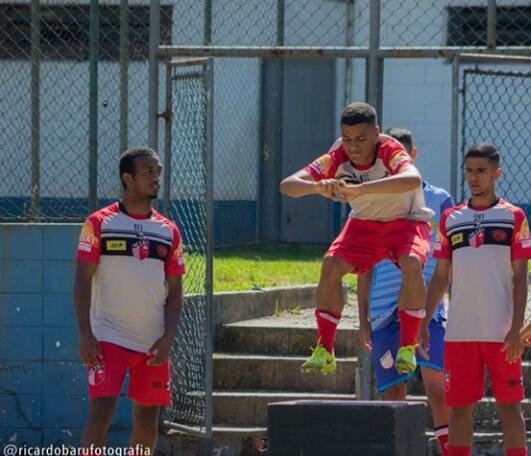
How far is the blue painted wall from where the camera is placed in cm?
915

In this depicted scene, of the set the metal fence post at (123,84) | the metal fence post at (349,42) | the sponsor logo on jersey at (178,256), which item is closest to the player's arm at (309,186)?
the sponsor logo on jersey at (178,256)

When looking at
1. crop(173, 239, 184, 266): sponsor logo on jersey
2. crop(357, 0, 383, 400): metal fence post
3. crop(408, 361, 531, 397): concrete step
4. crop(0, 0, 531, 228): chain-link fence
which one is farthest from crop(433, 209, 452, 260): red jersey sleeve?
crop(0, 0, 531, 228): chain-link fence

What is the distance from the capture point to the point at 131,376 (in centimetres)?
739

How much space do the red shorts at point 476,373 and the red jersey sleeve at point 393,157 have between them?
1004mm

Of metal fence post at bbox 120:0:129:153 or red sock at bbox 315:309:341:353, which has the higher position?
metal fence post at bbox 120:0:129:153

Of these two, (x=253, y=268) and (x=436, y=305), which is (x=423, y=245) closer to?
(x=436, y=305)

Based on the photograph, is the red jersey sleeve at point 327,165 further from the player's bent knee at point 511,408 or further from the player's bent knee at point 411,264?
the player's bent knee at point 511,408

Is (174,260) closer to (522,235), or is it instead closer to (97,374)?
(97,374)

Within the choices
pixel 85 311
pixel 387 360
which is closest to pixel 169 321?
pixel 85 311

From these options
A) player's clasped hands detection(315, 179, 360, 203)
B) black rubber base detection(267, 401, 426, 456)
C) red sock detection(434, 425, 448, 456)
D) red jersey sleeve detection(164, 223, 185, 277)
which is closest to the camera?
black rubber base detection(267, 401, 426, 456)

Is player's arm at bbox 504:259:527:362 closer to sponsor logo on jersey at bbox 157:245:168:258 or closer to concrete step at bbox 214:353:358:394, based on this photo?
sponsor logo on jersey at bbox 157:245:168:258

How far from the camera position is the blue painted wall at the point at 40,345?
915 cm

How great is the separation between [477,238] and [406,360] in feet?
2.58

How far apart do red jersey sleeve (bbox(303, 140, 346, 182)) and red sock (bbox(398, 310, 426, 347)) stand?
82cm
